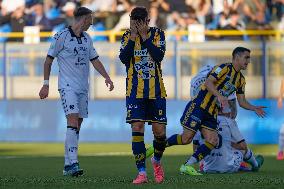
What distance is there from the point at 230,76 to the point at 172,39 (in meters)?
10.7

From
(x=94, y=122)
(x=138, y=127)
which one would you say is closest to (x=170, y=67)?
(x=94, y=122)

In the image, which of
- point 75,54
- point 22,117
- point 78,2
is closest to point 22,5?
point 78,2

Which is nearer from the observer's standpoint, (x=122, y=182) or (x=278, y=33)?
(x=122, y=182)

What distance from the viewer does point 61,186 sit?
10000mm

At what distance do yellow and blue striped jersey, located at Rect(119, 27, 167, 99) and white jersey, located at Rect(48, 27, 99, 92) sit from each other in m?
1.70

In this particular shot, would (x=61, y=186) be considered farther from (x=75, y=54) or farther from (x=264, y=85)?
(x=264, y=85)

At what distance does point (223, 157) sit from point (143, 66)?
273 cm

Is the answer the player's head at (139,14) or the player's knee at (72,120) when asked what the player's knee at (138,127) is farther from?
the player's knee at (72,120)

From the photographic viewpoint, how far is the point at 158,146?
10.8 meters

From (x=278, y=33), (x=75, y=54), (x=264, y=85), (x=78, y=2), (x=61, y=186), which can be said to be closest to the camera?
(x=61, y=186)

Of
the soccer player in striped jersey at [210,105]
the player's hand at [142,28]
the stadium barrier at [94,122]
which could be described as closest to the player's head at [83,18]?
the soccer player in striped jersey at [210,105]

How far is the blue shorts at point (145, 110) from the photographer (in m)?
10.4

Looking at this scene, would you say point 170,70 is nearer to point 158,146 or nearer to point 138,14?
point 158,146

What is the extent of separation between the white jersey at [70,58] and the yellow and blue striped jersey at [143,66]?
5.57ft
